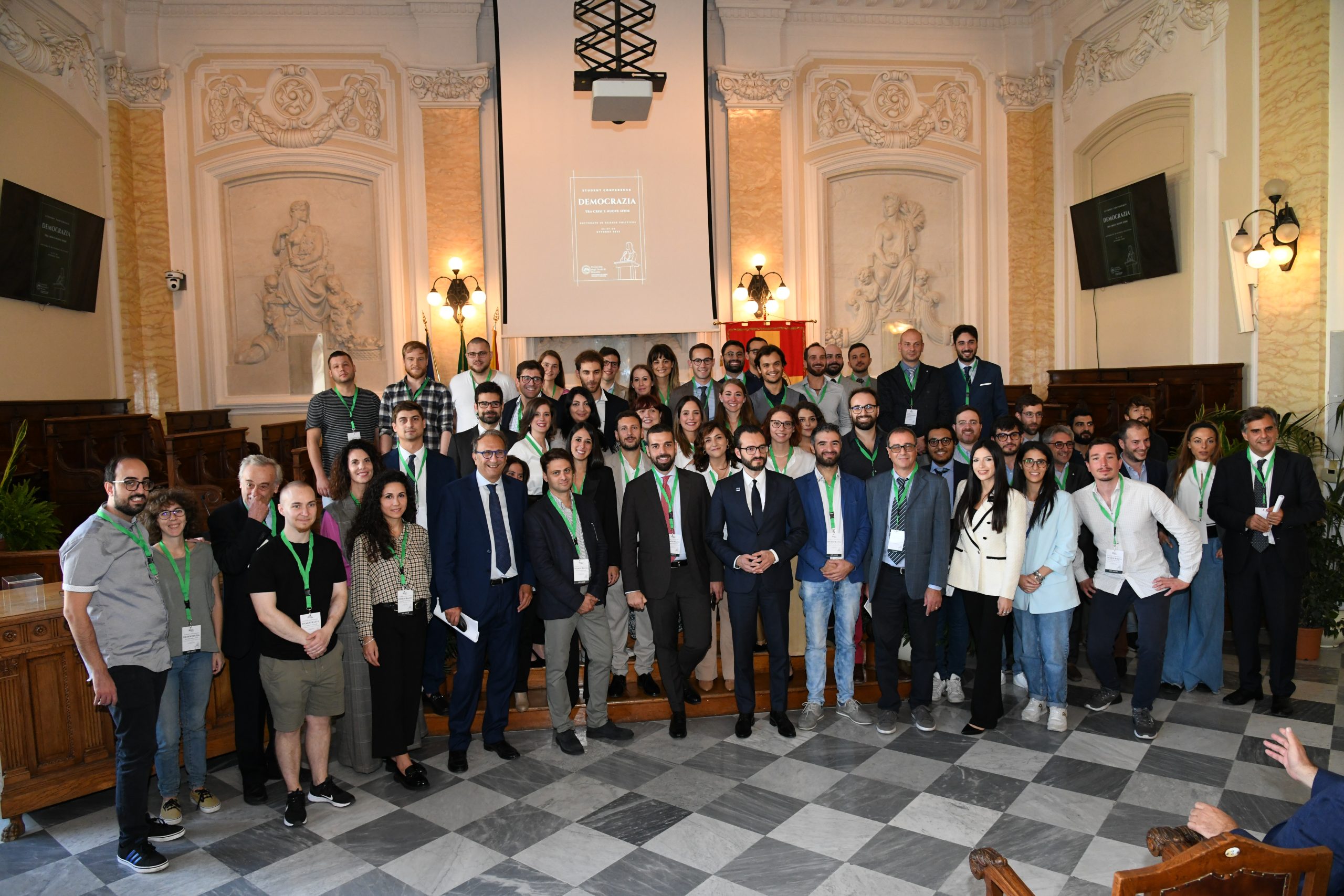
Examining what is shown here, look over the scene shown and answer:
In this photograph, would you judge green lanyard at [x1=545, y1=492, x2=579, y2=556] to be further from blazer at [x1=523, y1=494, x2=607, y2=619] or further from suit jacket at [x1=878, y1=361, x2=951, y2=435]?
suit jacket at [x1=878, y1=361, x2=951, y2=435]

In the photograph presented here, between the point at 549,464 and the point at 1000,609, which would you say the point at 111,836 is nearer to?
the point at 549,464

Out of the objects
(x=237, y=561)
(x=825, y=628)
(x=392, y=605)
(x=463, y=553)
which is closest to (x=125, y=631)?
(x=237, y=561)

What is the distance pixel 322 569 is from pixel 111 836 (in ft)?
4.96

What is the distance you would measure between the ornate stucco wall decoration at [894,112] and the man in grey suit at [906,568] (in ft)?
24.6

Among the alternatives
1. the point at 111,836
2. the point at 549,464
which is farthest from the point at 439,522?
the point at 111,836

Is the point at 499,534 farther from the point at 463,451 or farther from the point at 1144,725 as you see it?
the point at 1144,725

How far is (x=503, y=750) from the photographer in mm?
4457

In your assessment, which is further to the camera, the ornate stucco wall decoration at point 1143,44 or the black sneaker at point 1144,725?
the ornate stucco wall decoration at point 1143,44

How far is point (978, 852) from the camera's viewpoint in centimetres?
200

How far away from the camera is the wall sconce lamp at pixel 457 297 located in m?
10.1

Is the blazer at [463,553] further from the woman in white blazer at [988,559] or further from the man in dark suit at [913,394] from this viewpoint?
the man in dark suit at [913,394]

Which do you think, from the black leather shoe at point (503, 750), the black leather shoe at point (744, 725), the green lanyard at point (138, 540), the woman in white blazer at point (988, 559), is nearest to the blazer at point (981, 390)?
the woman in white blazer at point (988, 559)

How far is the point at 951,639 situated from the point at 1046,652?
0.56 metres

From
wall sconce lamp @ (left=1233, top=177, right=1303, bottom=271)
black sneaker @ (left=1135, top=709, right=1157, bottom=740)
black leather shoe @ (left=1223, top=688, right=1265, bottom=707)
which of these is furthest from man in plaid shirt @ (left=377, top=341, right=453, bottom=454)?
wall sconce lamp @ (left=1233, top=177, right=1303, bottom=271)
